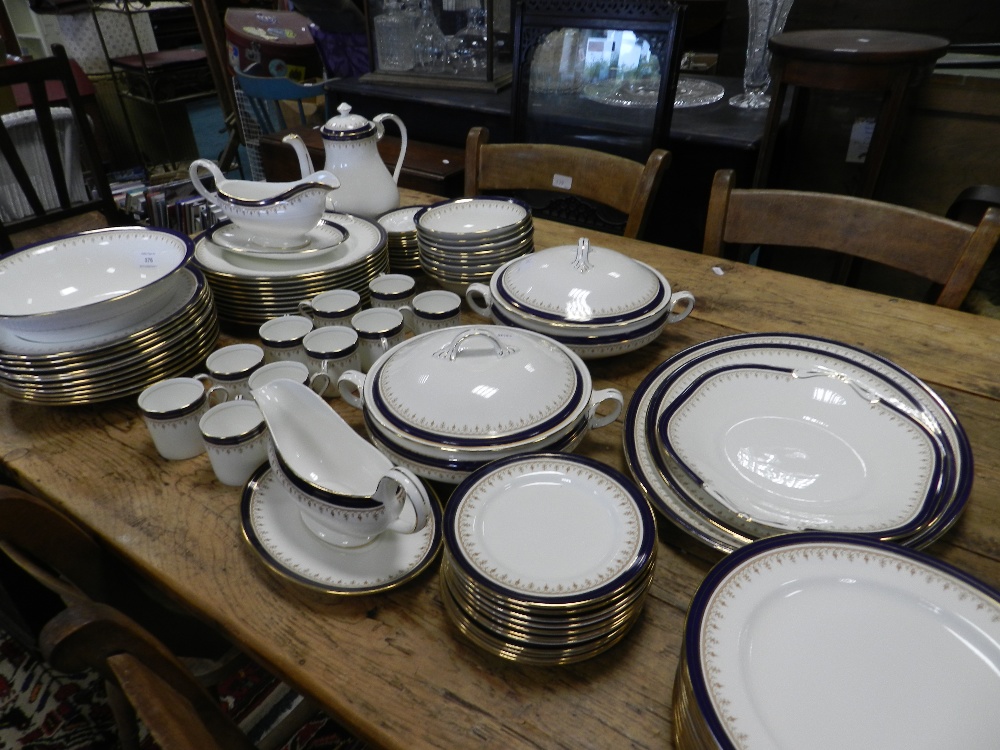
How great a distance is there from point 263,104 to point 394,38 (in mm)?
974

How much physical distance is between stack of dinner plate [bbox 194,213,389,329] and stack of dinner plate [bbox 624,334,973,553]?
1.36 ft

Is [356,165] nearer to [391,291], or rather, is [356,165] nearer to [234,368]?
[391,291]

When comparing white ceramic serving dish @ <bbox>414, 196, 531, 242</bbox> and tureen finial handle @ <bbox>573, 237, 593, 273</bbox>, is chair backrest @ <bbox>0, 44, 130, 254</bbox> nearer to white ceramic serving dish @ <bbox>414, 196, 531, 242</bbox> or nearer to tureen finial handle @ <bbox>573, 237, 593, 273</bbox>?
white ceramic serving dish @ <bbox>414, 196, 531, 242</bbox>

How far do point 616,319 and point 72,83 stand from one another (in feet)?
4.66

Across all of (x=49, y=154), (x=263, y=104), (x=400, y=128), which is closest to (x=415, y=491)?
(x=400, y=128)

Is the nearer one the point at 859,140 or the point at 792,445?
the point at 792,445

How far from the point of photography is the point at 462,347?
2.00 feet

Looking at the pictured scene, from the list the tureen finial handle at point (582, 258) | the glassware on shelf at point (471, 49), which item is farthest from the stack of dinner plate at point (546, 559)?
the glassware on shelf at point (471, 49)

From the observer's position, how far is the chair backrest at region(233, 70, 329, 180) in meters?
2.54

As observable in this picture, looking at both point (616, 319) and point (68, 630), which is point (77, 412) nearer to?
point (68, 630)

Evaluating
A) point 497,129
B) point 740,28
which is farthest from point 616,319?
point 740,28

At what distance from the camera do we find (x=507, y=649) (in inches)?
17.3

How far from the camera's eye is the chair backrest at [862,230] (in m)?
0.92

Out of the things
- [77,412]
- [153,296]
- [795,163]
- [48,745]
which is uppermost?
[153,296]
